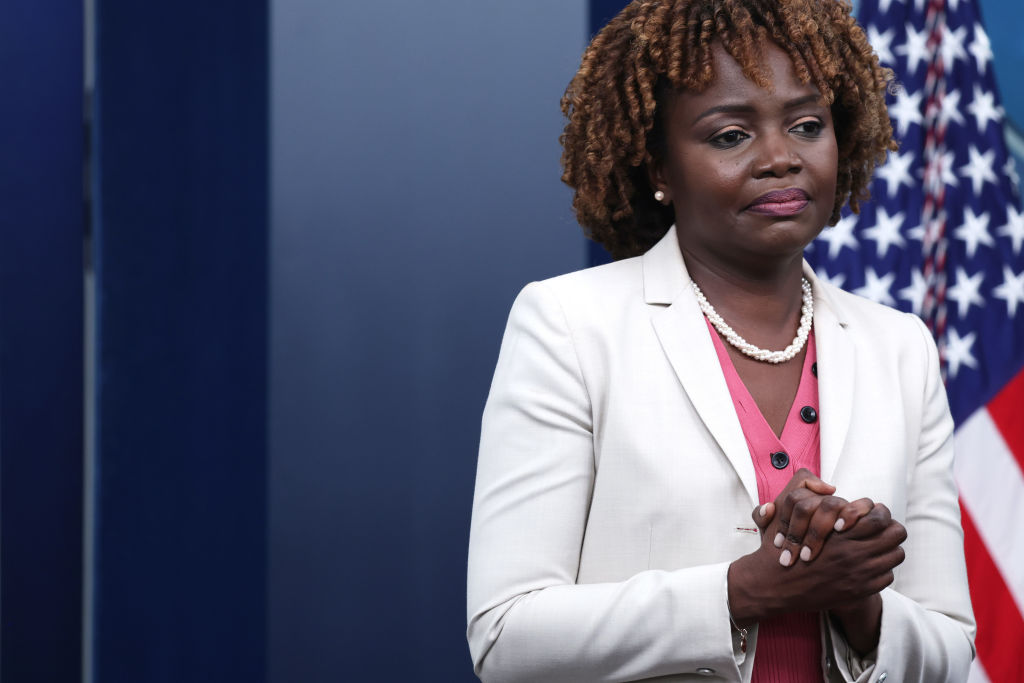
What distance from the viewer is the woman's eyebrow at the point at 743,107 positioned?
1554mm

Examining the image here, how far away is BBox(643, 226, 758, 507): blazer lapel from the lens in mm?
1453

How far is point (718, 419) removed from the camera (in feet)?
4.83

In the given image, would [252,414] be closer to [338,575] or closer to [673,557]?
[338,575]

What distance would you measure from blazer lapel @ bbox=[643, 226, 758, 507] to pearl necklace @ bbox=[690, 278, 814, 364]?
22 mm

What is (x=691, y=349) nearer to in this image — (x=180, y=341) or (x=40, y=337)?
(x=180, y=341)

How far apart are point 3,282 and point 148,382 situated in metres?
0.45

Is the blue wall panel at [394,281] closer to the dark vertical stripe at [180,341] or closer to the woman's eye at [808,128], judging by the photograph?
the dark vertical stripe at [180,341]

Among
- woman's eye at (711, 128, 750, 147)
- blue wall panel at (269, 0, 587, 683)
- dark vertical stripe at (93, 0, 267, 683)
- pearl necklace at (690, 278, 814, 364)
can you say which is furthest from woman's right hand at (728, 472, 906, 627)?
dark vertical stripe at (93, 0, 267, 683)

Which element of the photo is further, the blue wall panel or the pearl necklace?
the blue wall panel

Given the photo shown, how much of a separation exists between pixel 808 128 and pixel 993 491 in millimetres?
1609

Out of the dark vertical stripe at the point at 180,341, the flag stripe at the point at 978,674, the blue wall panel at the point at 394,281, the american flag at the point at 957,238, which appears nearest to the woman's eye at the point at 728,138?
the blue wall panel at the point at 394,281

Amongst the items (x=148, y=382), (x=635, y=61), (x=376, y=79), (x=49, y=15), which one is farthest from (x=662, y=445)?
(x=49, y=15)

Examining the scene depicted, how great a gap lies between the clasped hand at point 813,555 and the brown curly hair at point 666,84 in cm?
59

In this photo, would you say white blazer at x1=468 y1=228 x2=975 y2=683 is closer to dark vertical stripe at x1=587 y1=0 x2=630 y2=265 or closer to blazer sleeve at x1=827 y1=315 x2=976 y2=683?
blazer sleeve at x1=827 y1=315 x2=976 y2=683
